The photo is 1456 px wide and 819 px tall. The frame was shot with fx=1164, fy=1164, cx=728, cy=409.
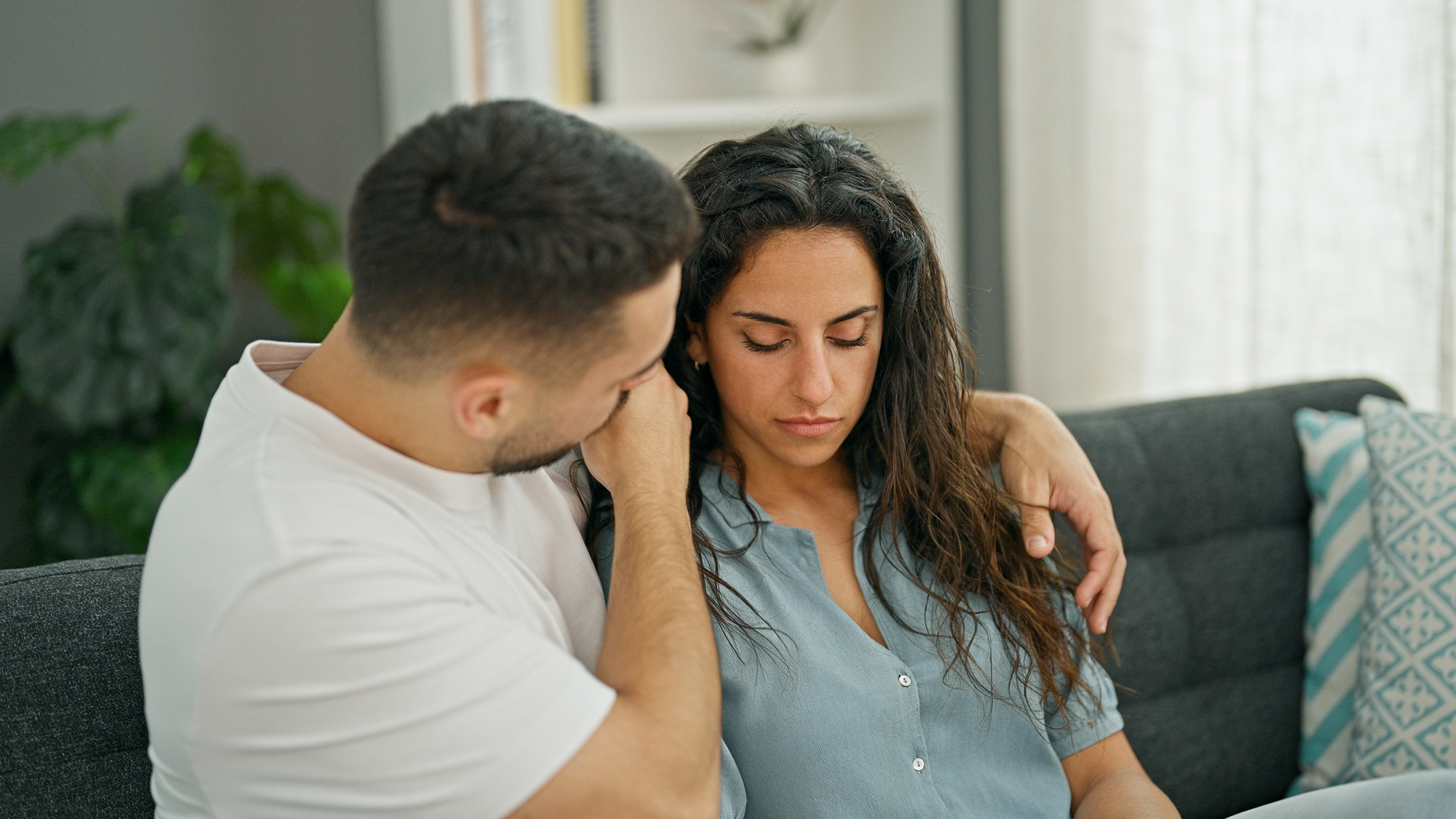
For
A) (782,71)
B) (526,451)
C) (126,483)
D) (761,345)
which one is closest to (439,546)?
(526,451)

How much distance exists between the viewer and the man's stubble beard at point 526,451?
94 centimetres

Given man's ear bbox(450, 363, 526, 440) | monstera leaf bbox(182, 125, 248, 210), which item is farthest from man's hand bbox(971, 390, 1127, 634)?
monstera leaf bbox(182, 125, 248, 210)

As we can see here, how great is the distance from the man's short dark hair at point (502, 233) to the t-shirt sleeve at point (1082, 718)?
27.7 inches

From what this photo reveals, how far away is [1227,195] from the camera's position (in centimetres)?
223

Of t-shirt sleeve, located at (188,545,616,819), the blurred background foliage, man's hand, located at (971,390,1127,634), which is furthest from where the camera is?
the blurred background foliage

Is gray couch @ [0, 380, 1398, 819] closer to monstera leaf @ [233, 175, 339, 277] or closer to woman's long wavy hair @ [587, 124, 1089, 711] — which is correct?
woman's long wavy hair @ [587, 124, 1089, 711]

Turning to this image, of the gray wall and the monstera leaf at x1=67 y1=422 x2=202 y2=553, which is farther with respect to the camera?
the gray wall

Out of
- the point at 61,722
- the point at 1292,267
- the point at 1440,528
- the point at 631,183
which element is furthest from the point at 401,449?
the point at 1292,267

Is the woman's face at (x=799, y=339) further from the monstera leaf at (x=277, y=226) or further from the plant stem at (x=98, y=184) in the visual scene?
the plant stem at (x=98, y=184)

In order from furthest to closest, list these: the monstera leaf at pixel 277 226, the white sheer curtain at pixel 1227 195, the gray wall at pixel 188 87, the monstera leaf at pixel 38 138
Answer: the monstera leaf at pixel 277 226
the gray wall at pixel 188 87
the monstera leaf at pixel 38 138
the white sheer curtain at pixel 1227 195

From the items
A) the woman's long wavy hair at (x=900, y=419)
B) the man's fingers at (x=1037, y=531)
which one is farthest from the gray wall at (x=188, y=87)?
the man's fingers at (x=1037, y=531)

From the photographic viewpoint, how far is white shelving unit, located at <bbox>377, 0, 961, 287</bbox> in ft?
8.91

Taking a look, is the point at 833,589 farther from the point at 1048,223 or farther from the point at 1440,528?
the point at 1048,223

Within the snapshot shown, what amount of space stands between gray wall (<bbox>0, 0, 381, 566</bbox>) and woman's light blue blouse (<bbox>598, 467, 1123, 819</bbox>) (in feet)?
6.06
